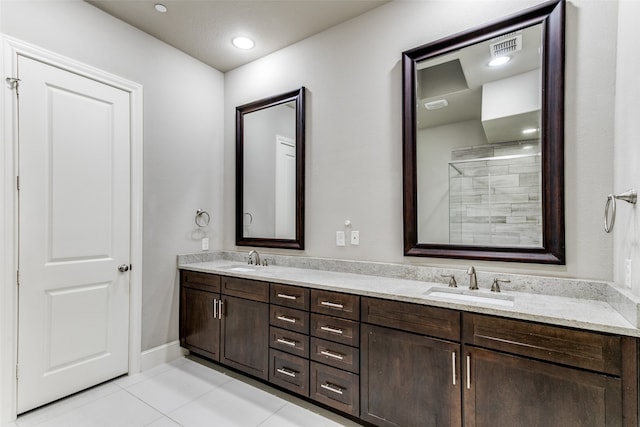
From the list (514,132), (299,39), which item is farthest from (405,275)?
(299,39)

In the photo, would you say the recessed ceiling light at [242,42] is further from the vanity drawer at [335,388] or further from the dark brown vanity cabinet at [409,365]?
the vanity drawer at [335,388]

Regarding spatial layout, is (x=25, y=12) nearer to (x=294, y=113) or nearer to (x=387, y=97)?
(x=294, y=113)

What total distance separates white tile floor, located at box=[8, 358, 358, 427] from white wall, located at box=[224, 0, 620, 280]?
3.69 feet

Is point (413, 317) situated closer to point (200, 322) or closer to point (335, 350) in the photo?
point (335, 350)

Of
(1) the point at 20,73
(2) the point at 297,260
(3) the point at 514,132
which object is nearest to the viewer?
(3) the point at 514,132

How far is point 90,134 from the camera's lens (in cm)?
236

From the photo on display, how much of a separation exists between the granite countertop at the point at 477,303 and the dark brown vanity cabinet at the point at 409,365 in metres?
0.07

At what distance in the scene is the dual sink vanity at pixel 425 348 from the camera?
4.26ft

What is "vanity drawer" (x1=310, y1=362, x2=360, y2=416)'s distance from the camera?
190cm

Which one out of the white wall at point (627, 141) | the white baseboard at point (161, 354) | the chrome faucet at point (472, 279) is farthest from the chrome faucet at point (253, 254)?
the white wall at point (627, 141)

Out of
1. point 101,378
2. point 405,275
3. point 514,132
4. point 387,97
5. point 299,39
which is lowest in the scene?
point 101,378

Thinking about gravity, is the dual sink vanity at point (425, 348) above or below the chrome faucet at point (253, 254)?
below

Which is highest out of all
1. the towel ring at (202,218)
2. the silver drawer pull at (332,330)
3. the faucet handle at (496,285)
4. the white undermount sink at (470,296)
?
the towel ring at (202,218)

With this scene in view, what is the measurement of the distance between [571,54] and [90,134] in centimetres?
317
